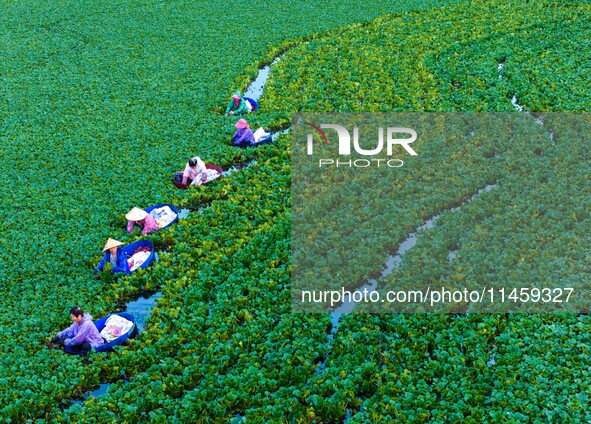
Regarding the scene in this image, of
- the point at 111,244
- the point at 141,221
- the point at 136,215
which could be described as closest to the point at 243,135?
the point at 141,221

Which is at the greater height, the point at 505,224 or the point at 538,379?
the point at 505,224

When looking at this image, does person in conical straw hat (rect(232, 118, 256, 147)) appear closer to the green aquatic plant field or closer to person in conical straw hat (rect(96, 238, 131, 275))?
the green aquatic plant field

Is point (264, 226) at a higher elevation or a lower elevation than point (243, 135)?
lower

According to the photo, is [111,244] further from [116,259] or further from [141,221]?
[141,221]

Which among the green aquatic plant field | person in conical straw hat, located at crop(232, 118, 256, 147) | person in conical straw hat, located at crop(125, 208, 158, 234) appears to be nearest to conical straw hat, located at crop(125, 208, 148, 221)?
person in conical straw hat, located at crop(125, 208, 158, 234)

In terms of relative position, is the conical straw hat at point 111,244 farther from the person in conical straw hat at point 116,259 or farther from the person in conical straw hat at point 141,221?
the person in conical straw hat at point 141,221

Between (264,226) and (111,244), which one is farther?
(264,226)

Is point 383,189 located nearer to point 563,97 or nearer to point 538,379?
point 538,379

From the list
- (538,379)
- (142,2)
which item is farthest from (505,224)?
(142,2)
